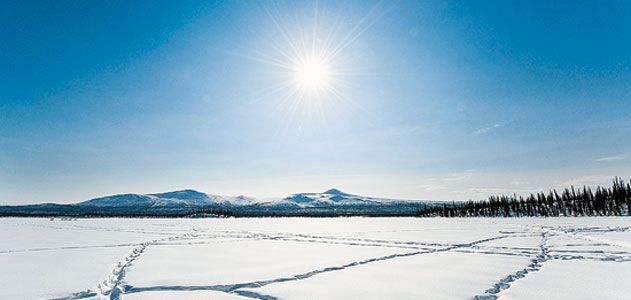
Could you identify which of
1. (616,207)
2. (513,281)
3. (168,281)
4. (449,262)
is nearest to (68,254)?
(168,281)

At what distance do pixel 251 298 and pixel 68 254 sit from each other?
239 inches

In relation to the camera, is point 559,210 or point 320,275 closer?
point 320,275

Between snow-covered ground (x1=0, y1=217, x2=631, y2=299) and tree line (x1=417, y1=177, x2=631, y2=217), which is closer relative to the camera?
snow-covered ground (x1=0, y1=217, x2=631, y2=299)

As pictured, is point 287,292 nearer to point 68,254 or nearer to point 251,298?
point 251,298

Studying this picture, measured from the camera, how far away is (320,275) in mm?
5074

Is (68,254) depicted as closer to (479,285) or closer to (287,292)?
(287,292)

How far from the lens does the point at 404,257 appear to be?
23.2 feet

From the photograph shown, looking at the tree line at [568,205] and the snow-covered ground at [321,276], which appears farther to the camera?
the tree line at [568,205]

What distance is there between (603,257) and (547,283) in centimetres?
359

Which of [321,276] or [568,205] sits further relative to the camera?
[568,205]

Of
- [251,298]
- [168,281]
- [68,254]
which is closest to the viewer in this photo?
[251,298]

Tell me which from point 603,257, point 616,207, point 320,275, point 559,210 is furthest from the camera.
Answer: point 559,210

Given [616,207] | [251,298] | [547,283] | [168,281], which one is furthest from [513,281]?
[616,207]

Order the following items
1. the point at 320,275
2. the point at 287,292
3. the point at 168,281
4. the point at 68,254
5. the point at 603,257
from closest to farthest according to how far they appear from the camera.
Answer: the point at 287,292
the point at 168,281
the point at 320,275
the point at 603,257
the point at 68,254
